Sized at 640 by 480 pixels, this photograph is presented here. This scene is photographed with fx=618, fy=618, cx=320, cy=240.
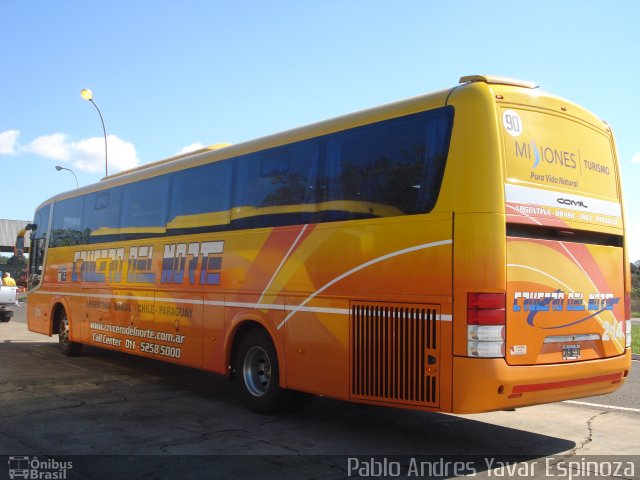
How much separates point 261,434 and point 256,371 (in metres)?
1.38

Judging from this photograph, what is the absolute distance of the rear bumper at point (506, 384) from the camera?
212 inches

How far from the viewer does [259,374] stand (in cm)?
797

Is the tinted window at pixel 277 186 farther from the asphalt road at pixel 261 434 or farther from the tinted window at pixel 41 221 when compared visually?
the tinted window at pixel 41 221

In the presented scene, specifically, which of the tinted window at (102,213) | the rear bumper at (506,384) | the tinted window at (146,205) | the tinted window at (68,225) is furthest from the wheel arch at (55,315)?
the rear bumper at (506,384)

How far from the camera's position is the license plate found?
597 centimetres

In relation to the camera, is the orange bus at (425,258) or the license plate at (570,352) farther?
the license plate at (570,352)

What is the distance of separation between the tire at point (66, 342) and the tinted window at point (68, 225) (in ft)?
5.32

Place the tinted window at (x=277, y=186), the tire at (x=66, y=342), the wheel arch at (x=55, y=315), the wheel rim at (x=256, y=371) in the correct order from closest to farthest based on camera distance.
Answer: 1. the tinted window at (x=277, y=186)
2. the wheel rim at (x=256, y=371)
3. the tire at (x=66, y=342)
4. the wheel arch at (x=55, y=315)

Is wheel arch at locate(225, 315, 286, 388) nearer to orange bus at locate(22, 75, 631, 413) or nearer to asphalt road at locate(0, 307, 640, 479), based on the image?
orange bus at locate(22, 75, 631, 413)

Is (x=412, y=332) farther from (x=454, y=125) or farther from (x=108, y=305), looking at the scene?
(x=108, y=305)

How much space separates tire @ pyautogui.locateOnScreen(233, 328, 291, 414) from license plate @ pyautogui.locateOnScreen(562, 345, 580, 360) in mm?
3258

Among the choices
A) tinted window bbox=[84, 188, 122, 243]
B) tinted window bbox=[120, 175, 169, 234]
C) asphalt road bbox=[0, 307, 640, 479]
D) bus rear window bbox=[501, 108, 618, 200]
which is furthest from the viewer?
tinted window bbox=[84, 188, 122, 243]

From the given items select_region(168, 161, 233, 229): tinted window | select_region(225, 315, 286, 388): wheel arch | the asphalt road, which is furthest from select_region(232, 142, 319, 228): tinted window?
the asphalt road

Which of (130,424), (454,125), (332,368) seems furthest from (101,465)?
(454,125)
